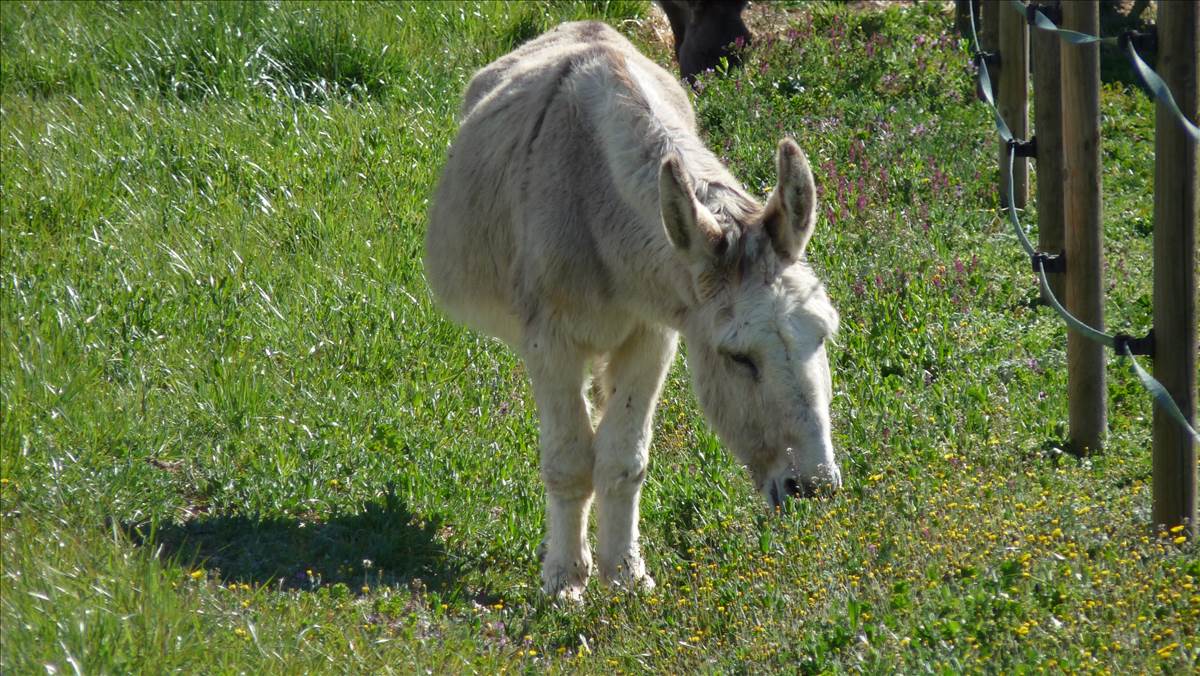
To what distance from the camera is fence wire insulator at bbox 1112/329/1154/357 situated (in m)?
4.38

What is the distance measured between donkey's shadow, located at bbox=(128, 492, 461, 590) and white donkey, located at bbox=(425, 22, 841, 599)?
20.3 inches

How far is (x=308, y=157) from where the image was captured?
896cm

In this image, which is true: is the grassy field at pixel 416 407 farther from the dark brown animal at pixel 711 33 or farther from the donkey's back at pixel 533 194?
the donkey's back at pixel 533 194

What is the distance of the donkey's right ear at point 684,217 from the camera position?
4.17 metres

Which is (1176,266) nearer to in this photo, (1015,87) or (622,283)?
(622,283)

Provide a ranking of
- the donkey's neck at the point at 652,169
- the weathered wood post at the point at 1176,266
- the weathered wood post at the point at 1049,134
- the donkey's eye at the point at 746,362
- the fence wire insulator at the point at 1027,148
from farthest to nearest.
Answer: the fence wire insulator at the point at 1027,148
the weathered wood post at the point at 1049,134
the donkey's neck at the point at 652,169
the donkey's eye at the point at 746,362
the weathered wood post at the point at 1176,266

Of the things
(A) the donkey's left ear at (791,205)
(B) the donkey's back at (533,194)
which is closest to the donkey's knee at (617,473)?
(B) the donkey's back at (533,194)

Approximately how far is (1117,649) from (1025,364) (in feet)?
8.79

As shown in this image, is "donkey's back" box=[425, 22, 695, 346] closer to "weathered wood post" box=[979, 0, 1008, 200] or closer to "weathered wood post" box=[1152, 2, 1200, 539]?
"weathered wood post" box=[1152, 2, 1200, 539]

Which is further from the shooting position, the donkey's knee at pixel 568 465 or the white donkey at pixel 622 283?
the donkey's knee at pixel 568 465

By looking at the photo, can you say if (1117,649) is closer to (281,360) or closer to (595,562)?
(595,562)

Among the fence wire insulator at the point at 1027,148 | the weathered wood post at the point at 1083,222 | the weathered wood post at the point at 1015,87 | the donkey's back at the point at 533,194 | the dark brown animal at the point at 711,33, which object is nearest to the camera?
the donkey's back at the point at 533,194

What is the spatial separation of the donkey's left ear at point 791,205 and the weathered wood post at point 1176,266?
1.05 meters

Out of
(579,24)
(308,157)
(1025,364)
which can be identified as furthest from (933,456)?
(308,157)
